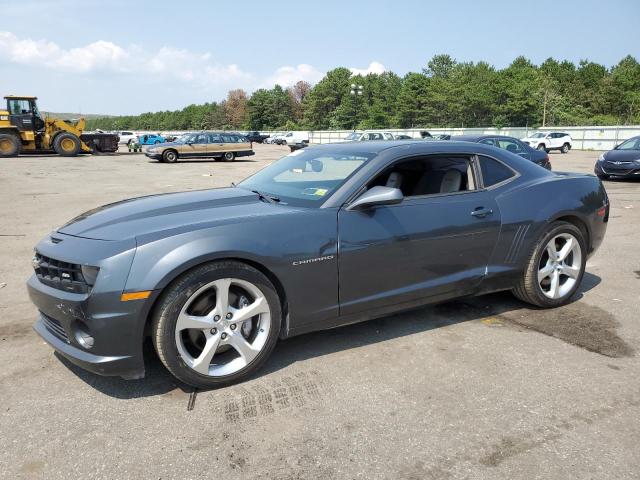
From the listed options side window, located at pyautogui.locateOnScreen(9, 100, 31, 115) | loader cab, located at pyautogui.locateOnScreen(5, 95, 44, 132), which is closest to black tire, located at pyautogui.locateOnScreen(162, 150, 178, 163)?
loader cab, located at pyautogui.locateOnScreen(5, 95, 44, 132)

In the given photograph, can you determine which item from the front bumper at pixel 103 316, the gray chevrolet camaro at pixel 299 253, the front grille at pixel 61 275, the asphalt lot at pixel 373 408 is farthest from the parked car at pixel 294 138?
the front bumper at pixel 103 316

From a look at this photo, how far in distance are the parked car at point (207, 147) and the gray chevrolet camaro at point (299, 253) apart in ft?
79.3

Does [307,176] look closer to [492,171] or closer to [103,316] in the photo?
[492,171]

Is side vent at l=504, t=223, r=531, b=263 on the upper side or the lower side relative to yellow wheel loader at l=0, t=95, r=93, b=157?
lower

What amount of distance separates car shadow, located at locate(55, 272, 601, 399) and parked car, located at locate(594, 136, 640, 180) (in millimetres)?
12173

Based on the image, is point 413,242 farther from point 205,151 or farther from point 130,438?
point 205,151

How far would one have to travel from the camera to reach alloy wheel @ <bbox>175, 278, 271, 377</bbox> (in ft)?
9.91

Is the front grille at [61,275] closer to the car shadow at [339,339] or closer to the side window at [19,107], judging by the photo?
the car shadow at [339,339]

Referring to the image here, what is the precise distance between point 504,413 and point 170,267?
80.6 inches

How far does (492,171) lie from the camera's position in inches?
169

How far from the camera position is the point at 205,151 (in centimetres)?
2788

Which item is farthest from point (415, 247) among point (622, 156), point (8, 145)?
point (8, 145)

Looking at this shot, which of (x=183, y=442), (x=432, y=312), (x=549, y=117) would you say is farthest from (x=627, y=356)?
(x=549, y=117)

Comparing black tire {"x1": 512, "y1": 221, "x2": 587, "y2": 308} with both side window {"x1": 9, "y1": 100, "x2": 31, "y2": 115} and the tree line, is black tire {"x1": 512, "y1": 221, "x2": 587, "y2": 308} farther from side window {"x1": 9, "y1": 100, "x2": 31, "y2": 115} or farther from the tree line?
the tree line
